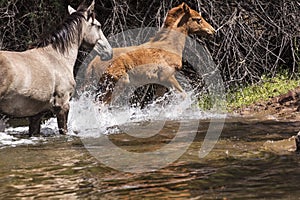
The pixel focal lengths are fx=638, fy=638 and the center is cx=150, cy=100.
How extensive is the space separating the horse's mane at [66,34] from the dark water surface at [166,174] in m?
2.09

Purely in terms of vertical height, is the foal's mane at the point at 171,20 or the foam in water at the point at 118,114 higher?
the foal's mane at the point at 171,20

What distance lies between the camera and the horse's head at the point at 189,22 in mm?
11258

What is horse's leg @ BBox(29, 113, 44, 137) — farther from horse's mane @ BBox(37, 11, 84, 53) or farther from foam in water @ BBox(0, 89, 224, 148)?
horse's mane @ BBox(37, 11, 84, 53)

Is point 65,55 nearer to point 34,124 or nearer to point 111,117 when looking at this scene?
point 34,124

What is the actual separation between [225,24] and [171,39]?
1152 millimetres

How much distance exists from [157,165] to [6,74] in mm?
2835

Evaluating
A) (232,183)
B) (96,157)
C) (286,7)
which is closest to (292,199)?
(232,183)

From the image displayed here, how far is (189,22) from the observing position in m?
11.4

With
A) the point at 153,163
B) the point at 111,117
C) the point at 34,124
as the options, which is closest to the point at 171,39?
the point at 111,117

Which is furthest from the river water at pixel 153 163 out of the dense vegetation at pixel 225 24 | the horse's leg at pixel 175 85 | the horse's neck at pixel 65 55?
the dense vegetation at pixel 225 24

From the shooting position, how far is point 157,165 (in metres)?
5.44

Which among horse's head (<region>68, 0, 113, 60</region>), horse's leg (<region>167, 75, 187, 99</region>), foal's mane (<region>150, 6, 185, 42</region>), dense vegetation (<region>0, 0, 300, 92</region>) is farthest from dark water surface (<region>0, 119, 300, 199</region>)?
dense vegetation (<region>0, 0, 300, 92</region>)

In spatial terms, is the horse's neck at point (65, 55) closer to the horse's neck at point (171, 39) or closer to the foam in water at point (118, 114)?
A: the foam in water at point (118, 114)

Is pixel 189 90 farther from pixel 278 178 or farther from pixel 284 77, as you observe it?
pixel 278 178
